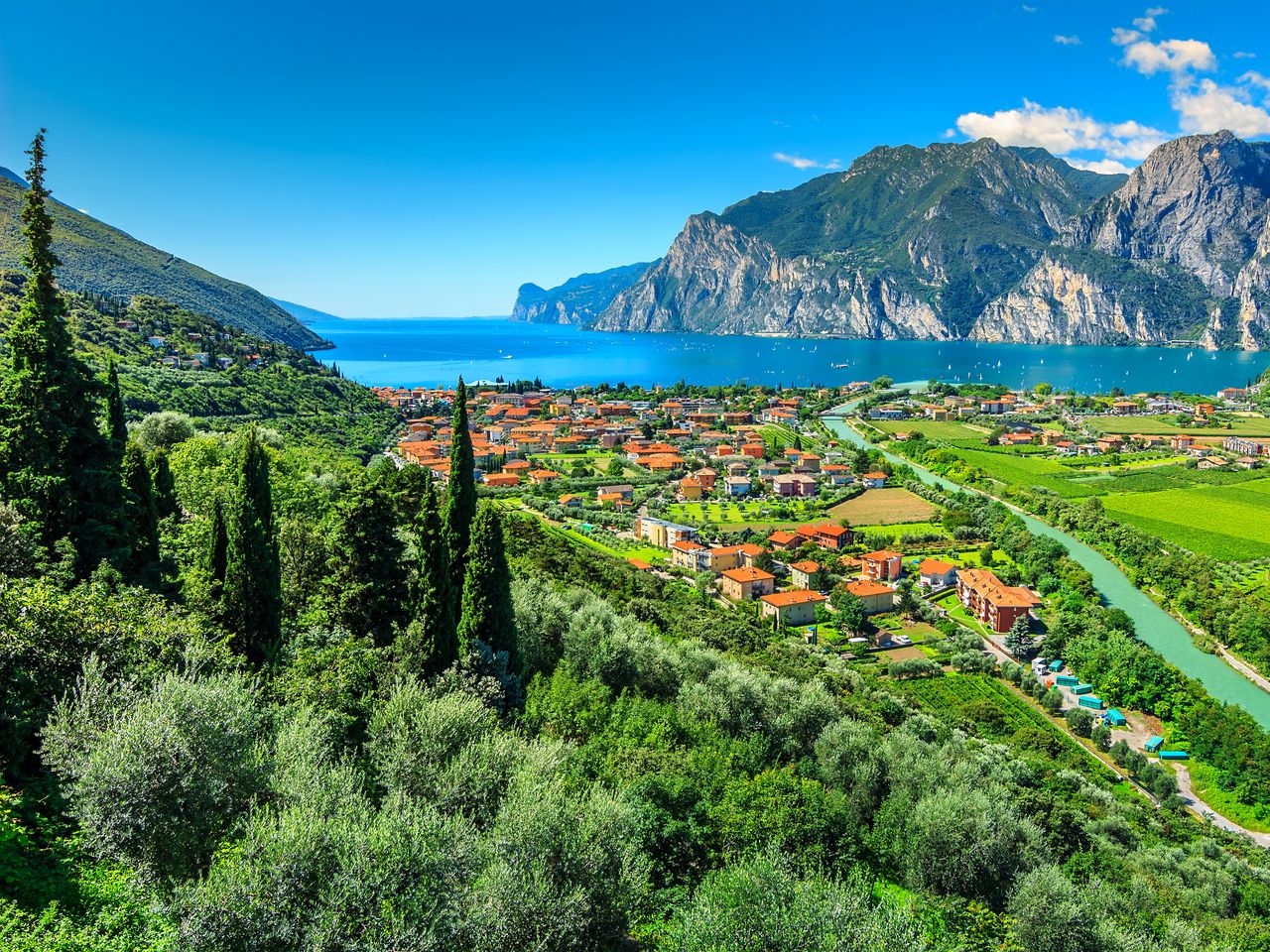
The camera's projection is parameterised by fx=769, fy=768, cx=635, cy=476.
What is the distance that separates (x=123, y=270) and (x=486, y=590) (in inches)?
4644

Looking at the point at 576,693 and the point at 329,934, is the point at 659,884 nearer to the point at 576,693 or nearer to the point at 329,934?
the point at 576,693

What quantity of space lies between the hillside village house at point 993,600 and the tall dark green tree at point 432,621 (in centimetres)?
3098

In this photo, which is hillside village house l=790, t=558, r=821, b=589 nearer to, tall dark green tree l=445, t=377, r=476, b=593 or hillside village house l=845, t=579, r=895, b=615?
hillside village house l=845, t=579, r=895, b=615

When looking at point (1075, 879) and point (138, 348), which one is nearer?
point (1075, 879)

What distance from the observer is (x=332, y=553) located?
625 inches

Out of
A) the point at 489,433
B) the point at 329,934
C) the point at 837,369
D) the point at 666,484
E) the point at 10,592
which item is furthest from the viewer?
the point at 837,369

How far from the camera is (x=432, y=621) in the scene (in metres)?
14.2

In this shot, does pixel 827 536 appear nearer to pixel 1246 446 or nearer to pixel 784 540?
pixel 784 540

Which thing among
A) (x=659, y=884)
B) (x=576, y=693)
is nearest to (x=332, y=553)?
(x=576, y=693)

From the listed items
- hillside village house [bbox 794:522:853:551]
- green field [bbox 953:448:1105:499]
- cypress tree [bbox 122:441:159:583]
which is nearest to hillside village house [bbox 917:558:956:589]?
hillside village house [bbox 794:522:853:551]

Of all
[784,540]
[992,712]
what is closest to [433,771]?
[992,712]

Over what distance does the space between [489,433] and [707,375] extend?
79.2 meters

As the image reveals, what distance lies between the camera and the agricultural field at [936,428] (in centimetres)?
8708

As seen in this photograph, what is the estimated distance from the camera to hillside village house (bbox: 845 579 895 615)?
38656 mm
